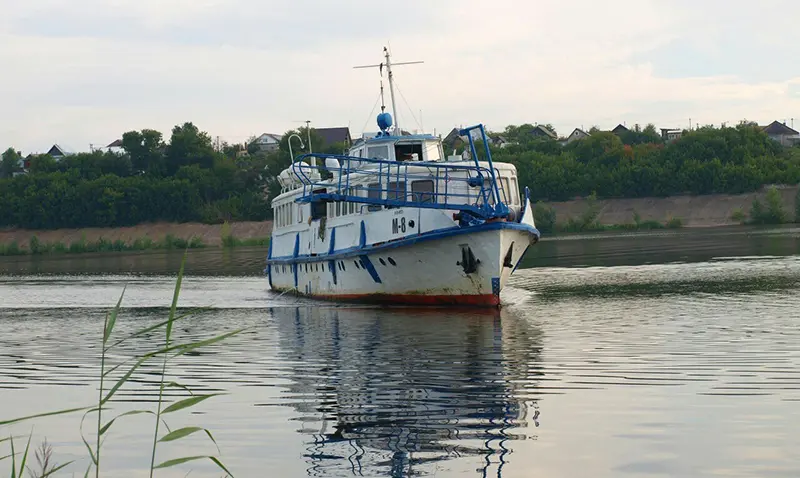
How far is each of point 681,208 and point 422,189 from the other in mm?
90171

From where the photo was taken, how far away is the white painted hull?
30375 mm

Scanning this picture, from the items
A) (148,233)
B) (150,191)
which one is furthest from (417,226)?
(150,191)

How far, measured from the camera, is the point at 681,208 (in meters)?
118

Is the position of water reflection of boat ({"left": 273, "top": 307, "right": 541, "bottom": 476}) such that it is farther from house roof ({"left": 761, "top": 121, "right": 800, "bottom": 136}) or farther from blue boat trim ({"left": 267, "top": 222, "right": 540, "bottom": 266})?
house roof ({"left": 761, "top": 121, "right": 800, "bottom": 136})

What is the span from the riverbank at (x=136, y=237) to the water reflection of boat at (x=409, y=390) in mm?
82177

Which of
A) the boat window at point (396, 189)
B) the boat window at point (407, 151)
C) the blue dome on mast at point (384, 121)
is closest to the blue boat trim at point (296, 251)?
the blue dome on mast at point (384, 121)

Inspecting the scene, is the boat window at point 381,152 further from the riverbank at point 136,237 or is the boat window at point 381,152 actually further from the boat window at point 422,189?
the riverbank at point 136,237

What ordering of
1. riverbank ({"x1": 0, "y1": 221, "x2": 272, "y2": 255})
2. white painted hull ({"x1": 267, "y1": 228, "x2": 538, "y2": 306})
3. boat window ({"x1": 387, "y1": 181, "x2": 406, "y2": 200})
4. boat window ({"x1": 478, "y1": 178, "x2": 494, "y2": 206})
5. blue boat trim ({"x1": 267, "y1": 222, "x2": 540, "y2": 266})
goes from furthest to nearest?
riverbank ({"x1": 0, "y1": 221, "x2": 272, "y2": 255})
boat window ({"x1": 387, "y1": 181, "x2": 406, "y2": 200})
boat window ({"x1": 478, "y1": 178, "x2": 494, "y2": 206})
white painted hull ({"x1": 267, "y1": 228, "x2": 538, "y2": 306})
blue boat trim ({"x1": 267, "y1": 222, "x2": 540, "y2": 266})

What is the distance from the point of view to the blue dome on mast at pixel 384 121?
1489 inches

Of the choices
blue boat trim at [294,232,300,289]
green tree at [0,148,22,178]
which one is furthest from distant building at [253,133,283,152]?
blue boat trim at [294,232,300,289]

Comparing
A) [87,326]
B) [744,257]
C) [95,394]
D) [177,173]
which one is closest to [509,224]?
[87,326]

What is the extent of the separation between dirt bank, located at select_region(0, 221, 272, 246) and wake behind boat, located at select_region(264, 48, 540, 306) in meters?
83.8

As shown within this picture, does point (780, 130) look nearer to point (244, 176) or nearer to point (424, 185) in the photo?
point (244, 176)

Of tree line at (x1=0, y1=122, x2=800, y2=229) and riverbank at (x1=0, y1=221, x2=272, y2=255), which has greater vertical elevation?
tree line at (x1=0, y1=122, x2=800, y2=229)
